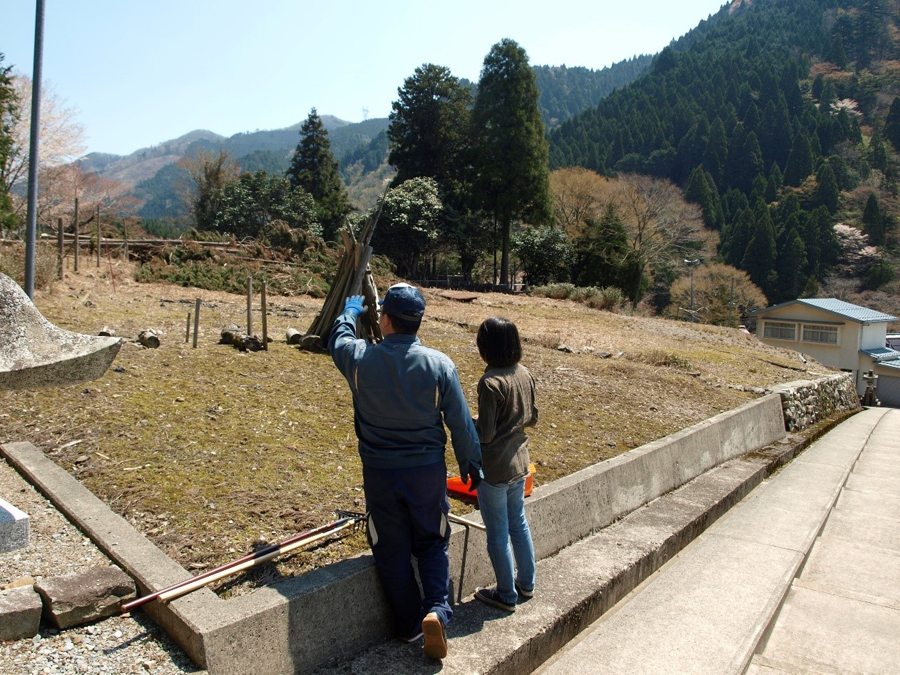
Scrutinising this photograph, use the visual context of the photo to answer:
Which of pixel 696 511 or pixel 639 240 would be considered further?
pixel 639 240

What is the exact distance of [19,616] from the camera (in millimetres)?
2426

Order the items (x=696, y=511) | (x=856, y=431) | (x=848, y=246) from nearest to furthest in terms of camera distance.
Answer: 1. (x=696, y=511)
2. (x=856, y=431)
3. (x=848, y=246)

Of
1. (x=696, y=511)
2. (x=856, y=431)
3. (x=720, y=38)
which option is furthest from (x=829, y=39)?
(x=696, y=511)

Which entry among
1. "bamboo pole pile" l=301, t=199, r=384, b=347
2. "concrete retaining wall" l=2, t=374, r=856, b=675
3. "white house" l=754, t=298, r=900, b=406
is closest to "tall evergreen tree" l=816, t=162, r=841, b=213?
"white house" l=754, t=298, r=900, b=406

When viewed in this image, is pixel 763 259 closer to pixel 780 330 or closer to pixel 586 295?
pixel 780 330

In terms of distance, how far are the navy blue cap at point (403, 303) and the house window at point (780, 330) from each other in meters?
38.5

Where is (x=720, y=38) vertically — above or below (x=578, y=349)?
above

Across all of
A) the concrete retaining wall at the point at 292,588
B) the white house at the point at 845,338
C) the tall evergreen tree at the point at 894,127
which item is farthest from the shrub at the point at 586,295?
the tall evergreen tree at the point at 894,127

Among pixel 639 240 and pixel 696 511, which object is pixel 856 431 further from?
pixel 639 240

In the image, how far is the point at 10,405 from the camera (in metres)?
4.98

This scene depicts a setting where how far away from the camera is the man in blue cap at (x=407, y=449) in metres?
2.78

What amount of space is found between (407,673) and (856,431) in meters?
12.4

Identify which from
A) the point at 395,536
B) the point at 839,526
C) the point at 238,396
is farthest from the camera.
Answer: the point at 839,526

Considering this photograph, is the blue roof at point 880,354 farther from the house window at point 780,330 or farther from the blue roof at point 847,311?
the house window at point 780,330
